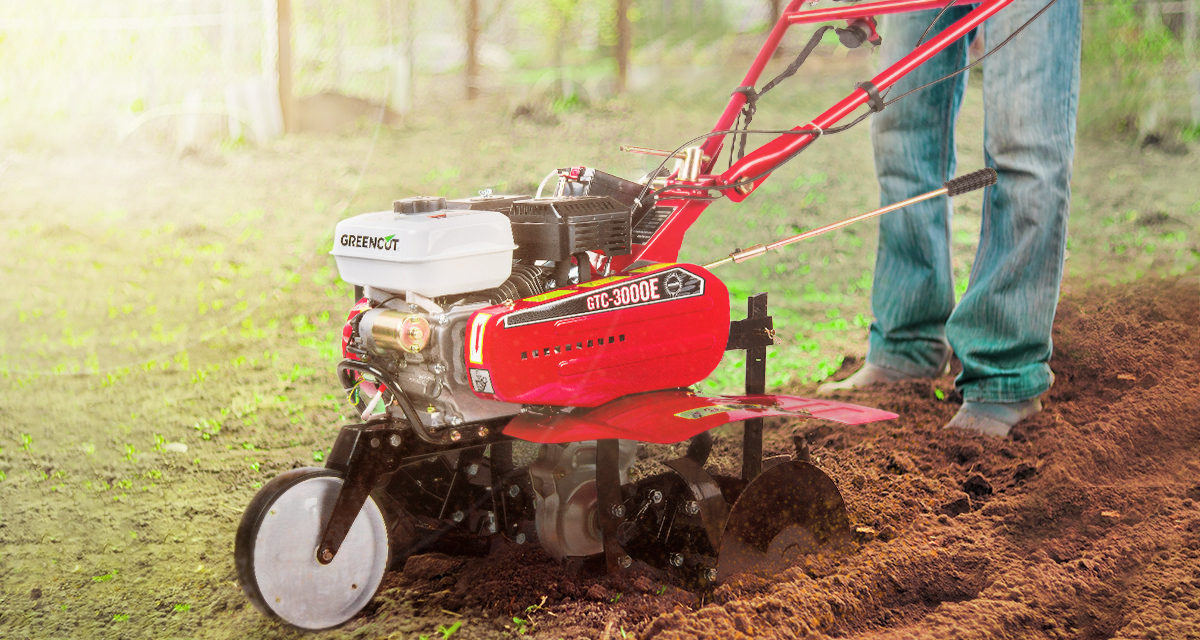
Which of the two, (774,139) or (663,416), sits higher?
(774,139)

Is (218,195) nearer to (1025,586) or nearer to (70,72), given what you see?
(70,72)

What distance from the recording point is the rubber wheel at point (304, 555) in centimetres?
202

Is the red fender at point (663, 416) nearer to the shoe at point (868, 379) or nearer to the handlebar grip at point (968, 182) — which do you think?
the handlebar grip at point (968, 182)

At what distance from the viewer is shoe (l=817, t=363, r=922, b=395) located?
12.1ft

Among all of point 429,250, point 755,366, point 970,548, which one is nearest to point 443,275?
point 429,250

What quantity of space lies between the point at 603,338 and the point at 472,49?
24.1ft

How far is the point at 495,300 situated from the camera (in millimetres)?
2303

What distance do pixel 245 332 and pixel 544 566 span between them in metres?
2.88

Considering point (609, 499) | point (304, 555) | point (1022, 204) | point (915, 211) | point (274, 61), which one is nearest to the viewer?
point (304, 555)

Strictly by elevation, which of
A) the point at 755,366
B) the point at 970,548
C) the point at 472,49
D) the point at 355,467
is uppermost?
the point at 472,49

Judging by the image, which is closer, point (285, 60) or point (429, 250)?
point (429, 250)

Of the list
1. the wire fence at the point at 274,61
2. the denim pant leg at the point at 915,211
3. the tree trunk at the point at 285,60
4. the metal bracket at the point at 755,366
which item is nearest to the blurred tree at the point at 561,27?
the wire fence at the point at 274,61

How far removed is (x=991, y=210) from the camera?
3248 mm

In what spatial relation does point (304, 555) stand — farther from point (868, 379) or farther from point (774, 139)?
point (868, 379)
